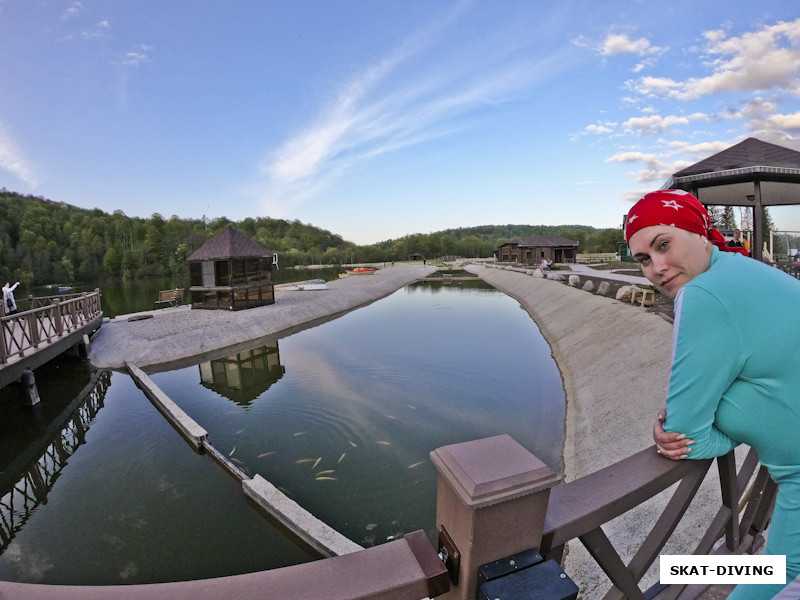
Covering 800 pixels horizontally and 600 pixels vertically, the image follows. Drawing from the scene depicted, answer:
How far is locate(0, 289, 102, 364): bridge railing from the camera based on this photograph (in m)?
10.6

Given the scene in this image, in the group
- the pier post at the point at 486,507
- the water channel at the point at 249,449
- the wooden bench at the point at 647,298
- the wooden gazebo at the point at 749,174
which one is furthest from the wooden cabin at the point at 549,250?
the pier post at the point at 486,507

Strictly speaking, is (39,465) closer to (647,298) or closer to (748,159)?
(748,159)

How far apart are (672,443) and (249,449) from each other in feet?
30.4

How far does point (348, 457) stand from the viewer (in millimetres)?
8844

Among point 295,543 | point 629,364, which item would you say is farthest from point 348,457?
point 629,364

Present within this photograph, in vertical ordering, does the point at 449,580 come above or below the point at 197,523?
above

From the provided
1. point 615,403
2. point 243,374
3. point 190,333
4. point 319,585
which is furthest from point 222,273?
point 319,585

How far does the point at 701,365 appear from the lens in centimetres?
128

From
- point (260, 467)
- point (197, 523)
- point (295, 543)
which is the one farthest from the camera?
point (260, 467)

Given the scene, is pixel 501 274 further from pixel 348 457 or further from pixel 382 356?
pixel 348 457

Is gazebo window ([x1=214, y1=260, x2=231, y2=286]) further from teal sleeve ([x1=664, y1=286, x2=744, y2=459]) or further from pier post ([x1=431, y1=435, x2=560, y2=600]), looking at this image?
teal sleeve ([x1=664, y1=286, x2=744, y2=459])

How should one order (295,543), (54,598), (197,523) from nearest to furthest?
(54,598) < (295,543) < (197,523)

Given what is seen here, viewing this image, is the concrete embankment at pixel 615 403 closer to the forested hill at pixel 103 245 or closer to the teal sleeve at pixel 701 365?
the teal sleeve at pixel 701 365

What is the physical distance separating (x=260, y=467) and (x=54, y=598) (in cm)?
808
